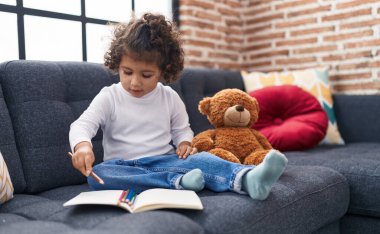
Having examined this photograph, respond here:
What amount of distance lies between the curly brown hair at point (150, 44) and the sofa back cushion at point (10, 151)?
409mm

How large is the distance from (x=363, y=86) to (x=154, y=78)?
159cm

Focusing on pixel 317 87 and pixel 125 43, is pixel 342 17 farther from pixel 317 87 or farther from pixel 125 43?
pixel 125 43

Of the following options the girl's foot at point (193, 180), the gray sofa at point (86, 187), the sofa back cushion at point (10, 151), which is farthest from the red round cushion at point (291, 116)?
the sofa back cushion at point (10, 151)

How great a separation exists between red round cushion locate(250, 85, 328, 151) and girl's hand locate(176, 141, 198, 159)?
2.27ft

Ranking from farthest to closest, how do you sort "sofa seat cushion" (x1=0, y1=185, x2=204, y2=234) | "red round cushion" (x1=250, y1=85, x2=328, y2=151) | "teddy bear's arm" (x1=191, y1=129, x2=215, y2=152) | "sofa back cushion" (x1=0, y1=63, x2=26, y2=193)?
"red round cushion" (x1=250, y1=85, x2=328, y2=151)
"teddy bear's arm" (x1=191, y1=129, x2=215, y2=152)
"sofa back cushion" (x1=0, y1=63, x2=26, y2=193)
"sofa seat cushion" (x1=0, y1=185, x2=204, y2=234)

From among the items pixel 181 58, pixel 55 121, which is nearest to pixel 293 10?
pixel 181 58

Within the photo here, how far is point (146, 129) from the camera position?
156cm

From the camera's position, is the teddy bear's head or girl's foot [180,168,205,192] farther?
the teddy bear's head

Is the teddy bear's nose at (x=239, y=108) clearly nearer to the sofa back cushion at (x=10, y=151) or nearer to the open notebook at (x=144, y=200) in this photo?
the open notebook at (x=144, y=200)

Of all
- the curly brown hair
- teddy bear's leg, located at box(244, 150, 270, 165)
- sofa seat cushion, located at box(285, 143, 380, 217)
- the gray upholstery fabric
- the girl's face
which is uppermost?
the curly brown hair

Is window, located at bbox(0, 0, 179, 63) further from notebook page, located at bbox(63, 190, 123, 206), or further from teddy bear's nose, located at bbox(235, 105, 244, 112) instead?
notebook page, located at bbox(63, 190, 123, 206)

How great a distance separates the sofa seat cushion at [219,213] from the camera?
3.18ft

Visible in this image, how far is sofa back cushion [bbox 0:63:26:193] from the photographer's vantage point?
1441 millimetres

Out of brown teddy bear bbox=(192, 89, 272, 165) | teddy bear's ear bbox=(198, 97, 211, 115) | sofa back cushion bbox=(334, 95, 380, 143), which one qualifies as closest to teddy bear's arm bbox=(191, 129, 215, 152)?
brown teddy bear bbox=(192, 89, 272, 165)
